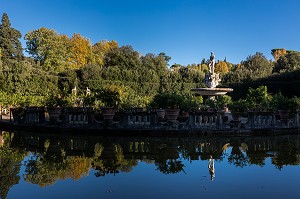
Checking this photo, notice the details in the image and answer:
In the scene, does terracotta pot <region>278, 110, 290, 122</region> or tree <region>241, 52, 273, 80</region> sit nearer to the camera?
terracotta pot <region>278, 110, 290, 122</region>

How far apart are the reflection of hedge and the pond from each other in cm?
2190

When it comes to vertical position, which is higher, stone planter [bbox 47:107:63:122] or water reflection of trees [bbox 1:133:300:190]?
stone planter [bbox 47:107:63:122]

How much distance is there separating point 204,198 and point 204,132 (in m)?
7.60

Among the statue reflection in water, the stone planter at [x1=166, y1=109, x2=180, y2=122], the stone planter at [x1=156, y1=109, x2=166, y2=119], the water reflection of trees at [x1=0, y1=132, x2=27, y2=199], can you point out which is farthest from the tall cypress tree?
the statue reflection in water

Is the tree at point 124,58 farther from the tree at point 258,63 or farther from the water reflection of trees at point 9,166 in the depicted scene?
the water reflection of trees at point 9,166

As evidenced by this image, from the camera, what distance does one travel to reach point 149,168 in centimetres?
752

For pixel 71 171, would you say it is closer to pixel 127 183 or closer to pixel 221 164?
pixel 127 183

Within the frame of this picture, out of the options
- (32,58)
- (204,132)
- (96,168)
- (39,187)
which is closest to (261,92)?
(204,132)

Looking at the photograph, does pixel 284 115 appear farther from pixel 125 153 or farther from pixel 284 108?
pixel 125 153

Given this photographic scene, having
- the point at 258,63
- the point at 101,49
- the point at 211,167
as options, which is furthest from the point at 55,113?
the point at 101,49

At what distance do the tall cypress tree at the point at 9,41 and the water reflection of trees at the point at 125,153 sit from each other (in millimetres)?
36499

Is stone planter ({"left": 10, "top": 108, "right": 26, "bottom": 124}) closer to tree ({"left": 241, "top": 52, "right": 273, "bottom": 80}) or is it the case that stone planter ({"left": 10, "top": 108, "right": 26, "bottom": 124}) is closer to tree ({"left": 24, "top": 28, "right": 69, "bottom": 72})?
tree ({"left": 24, "top": 28, "right": 69, "bottom": 72})

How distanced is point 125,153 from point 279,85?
27.6 meters

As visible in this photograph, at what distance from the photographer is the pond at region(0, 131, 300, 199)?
569cm
